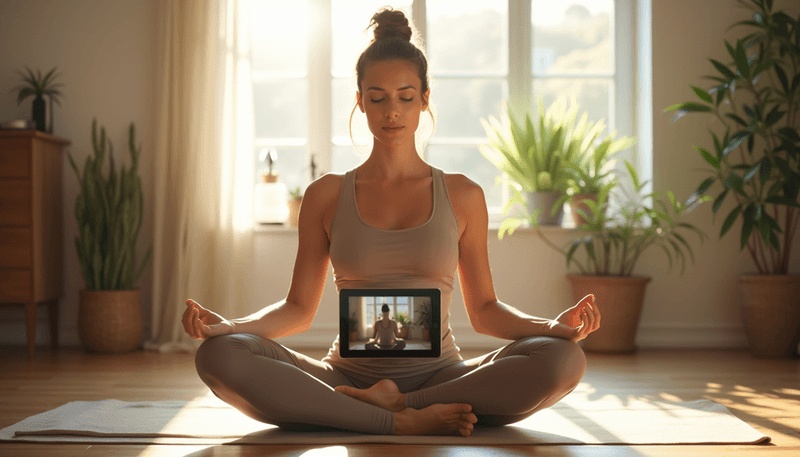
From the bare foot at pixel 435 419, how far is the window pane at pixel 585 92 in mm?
2445

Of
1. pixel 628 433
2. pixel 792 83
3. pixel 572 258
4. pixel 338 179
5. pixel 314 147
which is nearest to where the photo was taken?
pixel 628 433

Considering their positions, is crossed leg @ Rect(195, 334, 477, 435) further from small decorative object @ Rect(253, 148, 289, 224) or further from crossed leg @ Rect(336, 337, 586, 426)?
small decorative object @ Rect(253, 148, 289, 224)

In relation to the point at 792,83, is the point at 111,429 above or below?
below

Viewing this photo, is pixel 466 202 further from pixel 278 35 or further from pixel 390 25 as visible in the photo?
pixel 278 35

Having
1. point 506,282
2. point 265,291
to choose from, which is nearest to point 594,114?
point 506,282

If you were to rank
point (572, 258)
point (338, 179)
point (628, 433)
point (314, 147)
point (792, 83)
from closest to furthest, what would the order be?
point (628, 433) → point (338, 179) → point (792, 83) → point (572, 258) → point (314, 147)

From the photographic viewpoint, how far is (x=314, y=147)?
11.6ft

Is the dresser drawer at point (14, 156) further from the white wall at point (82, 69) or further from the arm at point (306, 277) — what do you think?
the arm at point (306, 277)

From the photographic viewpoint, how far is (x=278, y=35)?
3.54 m

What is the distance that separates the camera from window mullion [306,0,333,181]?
349 centimetres

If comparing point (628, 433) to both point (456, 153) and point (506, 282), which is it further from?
point (456, 153)

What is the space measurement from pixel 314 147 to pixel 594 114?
5.08 feet

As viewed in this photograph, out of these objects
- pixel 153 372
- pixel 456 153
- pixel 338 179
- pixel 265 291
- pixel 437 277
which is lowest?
pixel 153 372

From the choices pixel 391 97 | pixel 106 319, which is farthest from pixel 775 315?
pixel 106 319
